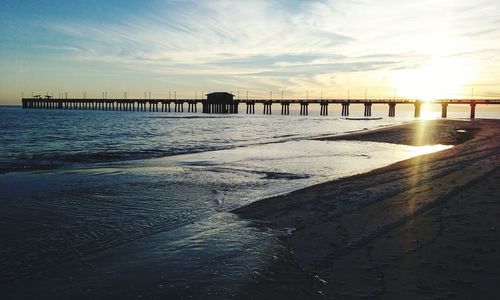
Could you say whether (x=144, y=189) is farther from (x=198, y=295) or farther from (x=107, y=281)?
(x=198, y=295)

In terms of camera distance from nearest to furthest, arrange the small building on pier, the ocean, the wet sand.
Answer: the wet sand → the ocean → the small building on pier

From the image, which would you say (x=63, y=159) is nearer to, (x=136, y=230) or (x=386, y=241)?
(x=136, y=230)

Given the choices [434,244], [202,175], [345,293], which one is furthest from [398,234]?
[202,175]

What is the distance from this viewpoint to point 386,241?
5.53 m

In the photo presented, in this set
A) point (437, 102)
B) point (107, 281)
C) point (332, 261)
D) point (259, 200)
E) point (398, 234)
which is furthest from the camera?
point (437, 102)

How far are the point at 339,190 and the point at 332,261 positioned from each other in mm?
4828

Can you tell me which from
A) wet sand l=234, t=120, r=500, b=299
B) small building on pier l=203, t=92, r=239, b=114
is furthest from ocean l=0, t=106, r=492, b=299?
small building on pier l=203, t=92, r=239, b=114

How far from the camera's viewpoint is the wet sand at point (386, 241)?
4.11m

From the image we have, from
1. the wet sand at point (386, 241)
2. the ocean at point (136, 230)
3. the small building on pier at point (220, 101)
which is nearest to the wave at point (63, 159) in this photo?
the ocean at point (136, 230)

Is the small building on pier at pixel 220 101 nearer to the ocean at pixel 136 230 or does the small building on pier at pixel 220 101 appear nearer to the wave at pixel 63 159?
the wave at pixel 63 159

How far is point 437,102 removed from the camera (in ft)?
305

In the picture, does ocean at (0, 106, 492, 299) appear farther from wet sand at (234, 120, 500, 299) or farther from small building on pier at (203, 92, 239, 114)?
small building on pier at (203, 92, 239, 114)

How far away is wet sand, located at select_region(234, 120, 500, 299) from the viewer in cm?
411

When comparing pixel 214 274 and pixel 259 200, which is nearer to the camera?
pixel 214 274
